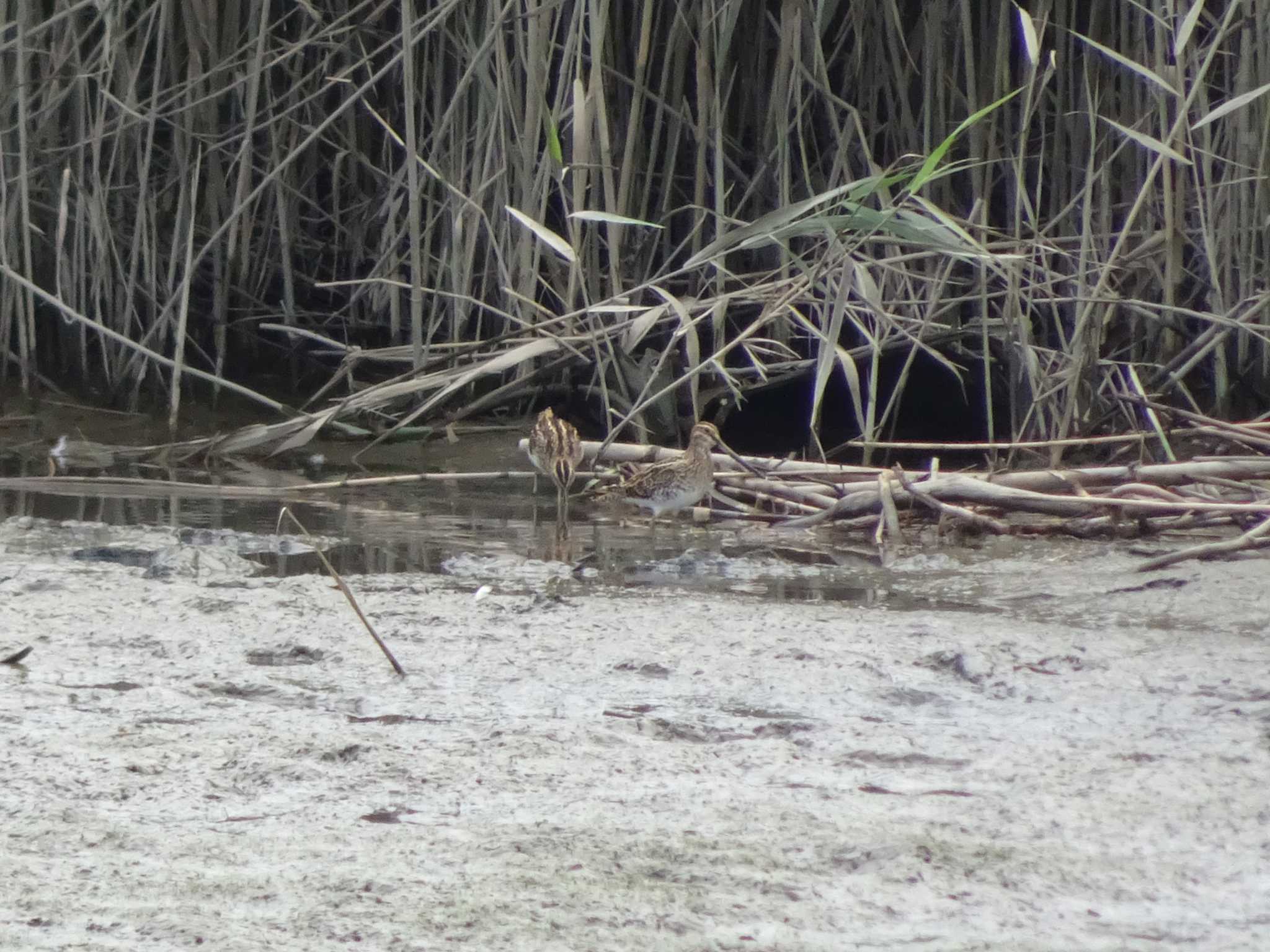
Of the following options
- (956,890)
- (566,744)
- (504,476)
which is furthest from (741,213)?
(956,890)

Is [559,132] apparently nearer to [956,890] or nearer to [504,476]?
[504,476]

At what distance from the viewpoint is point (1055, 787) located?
2.33 meters

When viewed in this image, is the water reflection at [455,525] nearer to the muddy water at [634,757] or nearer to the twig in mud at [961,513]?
the muddy water at [634,757]

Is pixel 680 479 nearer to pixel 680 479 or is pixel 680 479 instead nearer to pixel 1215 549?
pixel 680 479

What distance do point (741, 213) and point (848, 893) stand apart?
4.87m

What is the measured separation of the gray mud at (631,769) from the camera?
1905 millimetres

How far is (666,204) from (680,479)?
1.65 m

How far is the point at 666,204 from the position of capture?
6141mm

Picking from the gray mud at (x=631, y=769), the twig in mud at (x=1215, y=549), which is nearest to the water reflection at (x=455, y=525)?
the gray mud at (x=631, y=769)

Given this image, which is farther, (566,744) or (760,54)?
(760,54)

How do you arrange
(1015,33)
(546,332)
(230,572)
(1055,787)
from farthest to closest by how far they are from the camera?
1. (1015,33)
2. (546,332)
3. (230,572)
4. (1055,787)

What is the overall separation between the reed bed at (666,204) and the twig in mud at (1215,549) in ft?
2.47

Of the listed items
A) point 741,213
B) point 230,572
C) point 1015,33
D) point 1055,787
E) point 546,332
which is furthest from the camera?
point 741,213

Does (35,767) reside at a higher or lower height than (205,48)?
lower
